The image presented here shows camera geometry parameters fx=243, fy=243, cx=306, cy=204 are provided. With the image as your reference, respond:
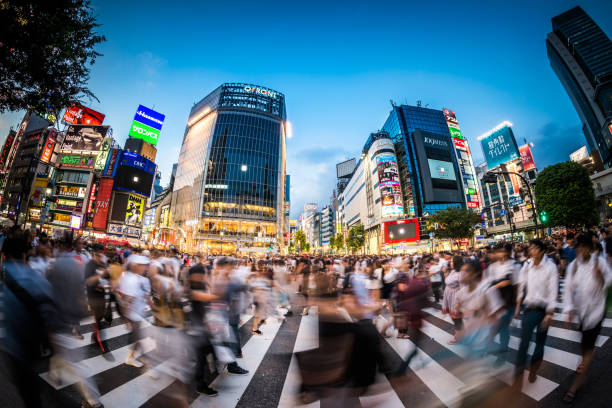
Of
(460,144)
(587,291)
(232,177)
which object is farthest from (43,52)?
(460,144)

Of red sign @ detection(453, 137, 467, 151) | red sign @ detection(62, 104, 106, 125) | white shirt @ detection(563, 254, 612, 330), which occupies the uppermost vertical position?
red sign @ detection(453, 137, 467, 151)

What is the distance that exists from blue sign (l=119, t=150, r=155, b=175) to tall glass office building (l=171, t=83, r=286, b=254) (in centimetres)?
1229

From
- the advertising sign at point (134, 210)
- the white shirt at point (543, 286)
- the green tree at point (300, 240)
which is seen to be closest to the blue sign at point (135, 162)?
the advertising sign at point (134, 210)

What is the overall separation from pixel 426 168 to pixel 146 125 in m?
68.2

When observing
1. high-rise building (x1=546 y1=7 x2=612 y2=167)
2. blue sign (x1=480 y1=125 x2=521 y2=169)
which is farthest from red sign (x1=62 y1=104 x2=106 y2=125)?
high-rise building (x1=546 y1=7 x2=612 y2=167)

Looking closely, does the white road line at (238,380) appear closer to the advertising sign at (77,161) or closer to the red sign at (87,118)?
the red sign at (87,118)

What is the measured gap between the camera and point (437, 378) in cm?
382

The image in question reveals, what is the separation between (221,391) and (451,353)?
168 inches

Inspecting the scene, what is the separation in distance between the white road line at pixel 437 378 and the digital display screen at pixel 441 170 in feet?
221

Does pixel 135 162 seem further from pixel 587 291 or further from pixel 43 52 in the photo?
pixel 587 291

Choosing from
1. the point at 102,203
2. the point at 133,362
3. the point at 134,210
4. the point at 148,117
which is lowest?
the point at 133,362

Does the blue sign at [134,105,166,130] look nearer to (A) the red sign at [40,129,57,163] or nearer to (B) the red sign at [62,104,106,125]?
(B) the red sign at [62,104,106,125]

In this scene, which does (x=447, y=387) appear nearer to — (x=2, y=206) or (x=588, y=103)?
(x=2, y=206)

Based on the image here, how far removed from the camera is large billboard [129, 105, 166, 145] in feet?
172
